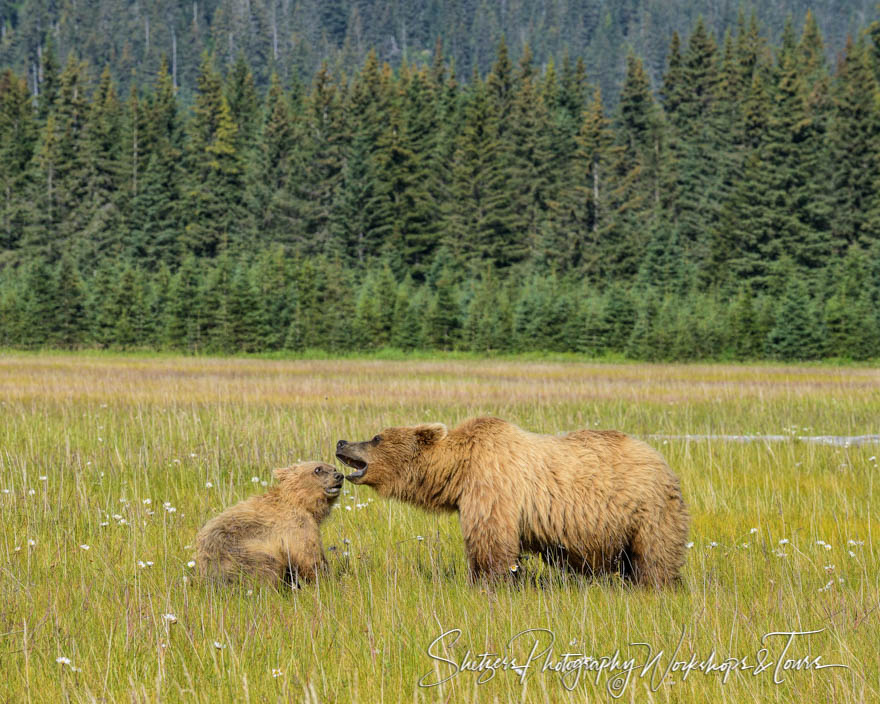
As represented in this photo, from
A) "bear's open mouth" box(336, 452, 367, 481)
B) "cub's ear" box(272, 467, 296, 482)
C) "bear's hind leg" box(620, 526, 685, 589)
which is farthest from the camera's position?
"cub's ear" box(272, 467, 296, 482)

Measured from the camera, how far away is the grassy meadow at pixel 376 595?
439 centimetres

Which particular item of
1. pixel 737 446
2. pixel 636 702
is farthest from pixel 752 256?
pixel 636 702

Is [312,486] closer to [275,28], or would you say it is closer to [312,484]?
[312,484]

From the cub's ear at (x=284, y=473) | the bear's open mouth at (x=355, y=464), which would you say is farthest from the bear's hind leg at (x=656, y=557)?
the cub's ear at (x=284, y=473)

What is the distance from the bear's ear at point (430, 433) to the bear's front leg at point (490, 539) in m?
0.64

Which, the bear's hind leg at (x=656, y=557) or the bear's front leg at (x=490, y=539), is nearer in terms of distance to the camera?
the bear's front leg at (x=490, y=539)

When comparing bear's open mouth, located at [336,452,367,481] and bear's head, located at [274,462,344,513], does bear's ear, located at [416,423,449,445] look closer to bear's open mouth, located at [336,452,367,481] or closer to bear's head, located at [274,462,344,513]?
bear's open mouth, located at [336,452,367,481]

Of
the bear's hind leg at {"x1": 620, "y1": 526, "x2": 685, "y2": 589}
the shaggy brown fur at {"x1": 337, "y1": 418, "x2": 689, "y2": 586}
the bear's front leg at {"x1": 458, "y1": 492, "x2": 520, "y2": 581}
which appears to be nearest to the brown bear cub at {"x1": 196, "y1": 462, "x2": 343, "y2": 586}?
the shaggy brown fur at {"x1": 337, "y1": 418, "x2": 689, "y2": 586}

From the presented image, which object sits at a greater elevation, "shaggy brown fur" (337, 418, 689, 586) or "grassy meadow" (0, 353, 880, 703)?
"shaggy brown fur" (337, 418, 689, 586)

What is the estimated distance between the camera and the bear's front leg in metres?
5.95

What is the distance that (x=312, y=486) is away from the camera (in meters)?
6.58

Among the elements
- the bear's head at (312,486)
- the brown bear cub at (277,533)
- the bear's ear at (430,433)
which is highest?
the bear's ear at (430,433)

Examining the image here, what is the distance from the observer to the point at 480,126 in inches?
2815

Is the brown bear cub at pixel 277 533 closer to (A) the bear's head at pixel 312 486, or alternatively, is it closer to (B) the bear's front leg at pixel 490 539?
(A) the bear's head at pixel 312 486
